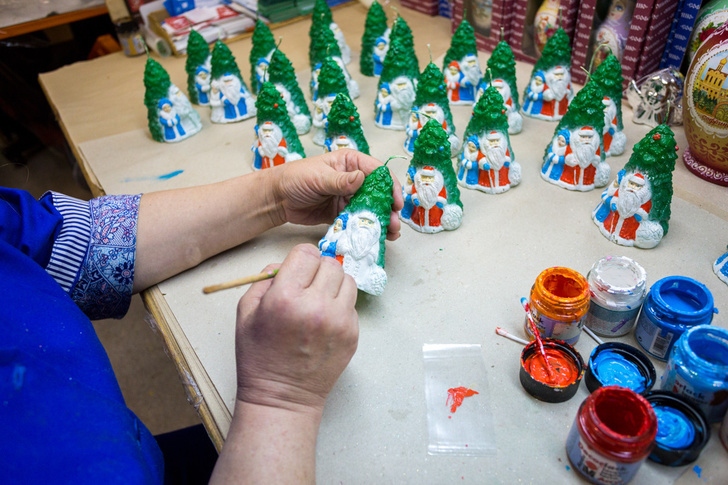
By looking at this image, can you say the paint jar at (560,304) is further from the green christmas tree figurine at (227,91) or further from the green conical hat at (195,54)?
the green conical hat at (195,54)

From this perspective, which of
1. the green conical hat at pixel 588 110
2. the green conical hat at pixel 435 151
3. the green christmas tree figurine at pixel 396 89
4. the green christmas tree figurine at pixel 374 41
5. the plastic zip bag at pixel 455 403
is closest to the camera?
the plastic zip bag at pixel 455 403

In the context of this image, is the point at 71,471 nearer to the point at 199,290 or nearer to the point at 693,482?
the point at 199,290

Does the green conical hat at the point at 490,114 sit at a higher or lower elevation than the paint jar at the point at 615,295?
higher

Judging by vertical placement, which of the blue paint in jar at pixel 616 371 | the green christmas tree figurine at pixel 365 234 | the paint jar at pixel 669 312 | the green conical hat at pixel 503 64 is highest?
the green conical hat at pixel 503 64

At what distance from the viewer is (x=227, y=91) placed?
8.14 ft

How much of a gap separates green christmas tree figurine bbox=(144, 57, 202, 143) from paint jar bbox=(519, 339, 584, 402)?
1.92 metres

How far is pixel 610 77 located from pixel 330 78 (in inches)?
43.3

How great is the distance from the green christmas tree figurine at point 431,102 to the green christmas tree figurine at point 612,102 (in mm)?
559

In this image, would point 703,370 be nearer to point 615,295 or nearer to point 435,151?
point 615,295

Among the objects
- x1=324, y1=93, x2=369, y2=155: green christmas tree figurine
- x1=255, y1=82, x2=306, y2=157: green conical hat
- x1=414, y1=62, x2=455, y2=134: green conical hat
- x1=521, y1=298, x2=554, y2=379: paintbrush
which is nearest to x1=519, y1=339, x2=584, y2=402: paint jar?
x1=521, y1=298, x2=554, y2=379: paintbrush

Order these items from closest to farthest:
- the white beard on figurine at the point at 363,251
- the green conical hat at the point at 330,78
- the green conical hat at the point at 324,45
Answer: the white beard on figurine at the point at 363,251 < the green conical hat at the point at 330,78 < the green conical hat at the point at 324,45

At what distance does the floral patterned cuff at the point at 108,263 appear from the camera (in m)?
1.39

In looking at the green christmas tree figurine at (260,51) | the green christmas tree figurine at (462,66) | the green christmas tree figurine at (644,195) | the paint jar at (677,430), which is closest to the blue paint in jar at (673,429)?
the paint jar at (677,430)

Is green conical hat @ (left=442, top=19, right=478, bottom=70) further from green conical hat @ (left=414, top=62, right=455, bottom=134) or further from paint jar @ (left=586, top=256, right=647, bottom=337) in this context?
paint jar @ (left=586, top=256, right=647, bottom=337)
